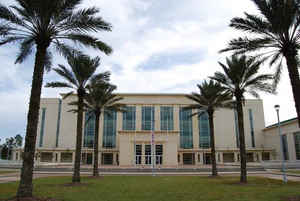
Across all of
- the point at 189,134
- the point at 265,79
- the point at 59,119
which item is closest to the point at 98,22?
the point at 265,79

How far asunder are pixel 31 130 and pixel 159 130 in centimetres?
5386

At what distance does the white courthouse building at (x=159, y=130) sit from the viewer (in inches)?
2581

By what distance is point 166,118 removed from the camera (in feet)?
222

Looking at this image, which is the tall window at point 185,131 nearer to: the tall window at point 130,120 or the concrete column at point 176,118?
the concrete column at point 176,118

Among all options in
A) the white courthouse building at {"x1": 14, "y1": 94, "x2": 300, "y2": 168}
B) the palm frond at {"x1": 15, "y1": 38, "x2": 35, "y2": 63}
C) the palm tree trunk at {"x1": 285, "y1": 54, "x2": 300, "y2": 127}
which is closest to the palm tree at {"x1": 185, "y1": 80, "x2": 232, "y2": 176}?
the palm tree trunk at {"x1": 285, "y1": 54, "x2": 300, "y2": 127}

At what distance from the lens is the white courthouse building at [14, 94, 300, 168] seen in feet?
215

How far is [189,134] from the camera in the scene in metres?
67.1

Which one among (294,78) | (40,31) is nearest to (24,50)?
(40,31)

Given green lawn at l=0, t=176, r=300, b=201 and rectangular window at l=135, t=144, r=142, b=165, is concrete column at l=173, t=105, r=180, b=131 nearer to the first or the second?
rectangular window at l=135, t=144, r=142, b=165

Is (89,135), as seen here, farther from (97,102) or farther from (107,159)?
(97,102)

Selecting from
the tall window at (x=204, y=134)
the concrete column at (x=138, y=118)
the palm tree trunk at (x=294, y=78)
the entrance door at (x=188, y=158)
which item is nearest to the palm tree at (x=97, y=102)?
the palm tree trunk at (x=294, y=78)

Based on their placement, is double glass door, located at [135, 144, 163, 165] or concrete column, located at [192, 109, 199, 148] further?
concrete column, located at [192, 109, 199, 148]

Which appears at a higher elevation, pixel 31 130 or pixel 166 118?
pixel 166 118

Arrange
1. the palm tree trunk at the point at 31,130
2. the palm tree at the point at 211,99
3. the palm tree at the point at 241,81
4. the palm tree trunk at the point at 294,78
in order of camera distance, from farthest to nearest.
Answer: the palm tree at the point at 211,99 < the palm tree at the point at 241,81 < the palm tree trunk at the point at 294,78 < the palm tree trunk at the point at 31,130
